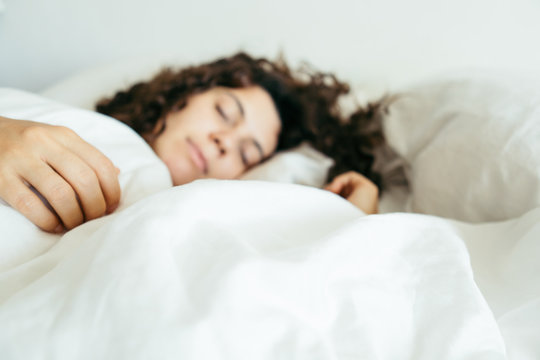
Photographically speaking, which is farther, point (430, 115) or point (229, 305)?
point (430, 115)

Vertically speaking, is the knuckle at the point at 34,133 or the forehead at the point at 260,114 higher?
the knuckle at the point at 34,133

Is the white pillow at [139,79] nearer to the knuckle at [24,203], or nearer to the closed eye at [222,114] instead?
the closed eye at [222,114]

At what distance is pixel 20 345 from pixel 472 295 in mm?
363

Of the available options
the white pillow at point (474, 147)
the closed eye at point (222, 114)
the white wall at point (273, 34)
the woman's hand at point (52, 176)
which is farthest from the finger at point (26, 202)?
the white wall at point (273, 34)

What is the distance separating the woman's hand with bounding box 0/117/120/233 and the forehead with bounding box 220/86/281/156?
0.45 m

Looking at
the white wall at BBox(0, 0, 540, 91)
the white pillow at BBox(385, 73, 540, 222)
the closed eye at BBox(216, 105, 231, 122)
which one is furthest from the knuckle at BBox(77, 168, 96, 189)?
the white wall at BBox(0, 0, 540, 91)

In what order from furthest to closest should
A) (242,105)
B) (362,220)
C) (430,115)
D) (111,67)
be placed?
1. (111,67)
2. (242,105)
3. (430,115)
4. (362,220)

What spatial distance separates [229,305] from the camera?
27 centimetres

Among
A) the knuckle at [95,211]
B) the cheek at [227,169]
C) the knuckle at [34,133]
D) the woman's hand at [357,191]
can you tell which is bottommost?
the woman's hand at [357,191]

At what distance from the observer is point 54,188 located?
415 millimetres

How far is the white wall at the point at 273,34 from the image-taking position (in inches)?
39.9

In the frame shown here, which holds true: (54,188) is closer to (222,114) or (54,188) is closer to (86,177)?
(86,177)

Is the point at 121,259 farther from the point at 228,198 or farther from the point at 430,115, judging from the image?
the point at 430,115

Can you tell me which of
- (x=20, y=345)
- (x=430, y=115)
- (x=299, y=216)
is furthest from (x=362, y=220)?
(x=430, y=115)
